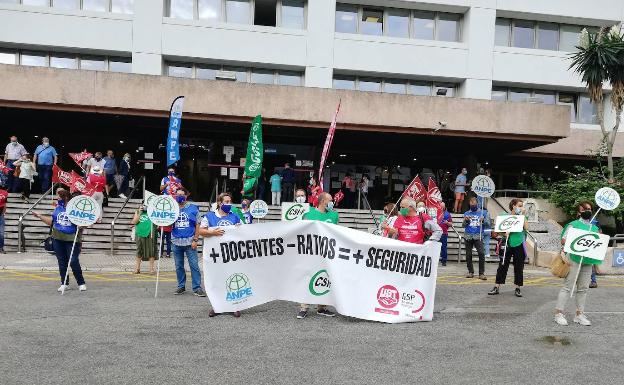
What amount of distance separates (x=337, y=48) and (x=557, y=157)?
489 inches

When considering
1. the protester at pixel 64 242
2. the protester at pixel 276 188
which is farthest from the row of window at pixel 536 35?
the protester at pixel 64 242

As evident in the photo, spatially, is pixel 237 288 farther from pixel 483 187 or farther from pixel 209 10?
pixel 209 10

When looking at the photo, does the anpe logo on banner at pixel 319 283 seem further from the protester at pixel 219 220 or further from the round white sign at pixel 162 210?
the round white sign at pixel 162 210

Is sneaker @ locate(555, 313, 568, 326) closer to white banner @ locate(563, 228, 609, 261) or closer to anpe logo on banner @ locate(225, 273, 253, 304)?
white banner @ locate(563, 228, 609, 261)

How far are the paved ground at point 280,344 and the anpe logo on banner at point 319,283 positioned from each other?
1.39 feet

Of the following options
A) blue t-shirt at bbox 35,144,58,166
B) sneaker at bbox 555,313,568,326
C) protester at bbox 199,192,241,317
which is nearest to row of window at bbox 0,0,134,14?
blue t-shirt at bbox 35,144,58,166

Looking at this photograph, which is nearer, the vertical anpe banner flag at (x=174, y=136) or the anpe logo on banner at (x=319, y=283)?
the anpe logo on banner at (x=319, y=283)

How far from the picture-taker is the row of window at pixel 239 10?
76.2 feet

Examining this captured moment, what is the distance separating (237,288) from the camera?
25.5ft

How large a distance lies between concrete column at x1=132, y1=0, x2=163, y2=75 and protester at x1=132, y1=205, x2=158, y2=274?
12404 mm

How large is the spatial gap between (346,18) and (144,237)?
1669 cm

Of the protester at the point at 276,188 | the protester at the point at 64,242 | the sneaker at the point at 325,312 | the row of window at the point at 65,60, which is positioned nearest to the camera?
the sneaker at the point at 325,312

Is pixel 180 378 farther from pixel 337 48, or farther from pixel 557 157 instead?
pixel 557 157

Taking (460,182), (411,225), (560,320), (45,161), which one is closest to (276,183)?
(460,182)
